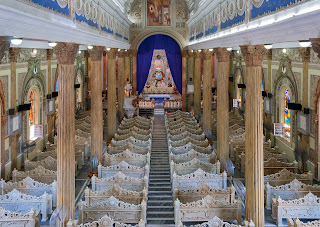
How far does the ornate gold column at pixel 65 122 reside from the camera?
9.63m

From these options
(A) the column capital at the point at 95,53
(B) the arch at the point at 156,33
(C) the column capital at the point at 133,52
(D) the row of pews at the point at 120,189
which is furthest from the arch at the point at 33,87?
(B) the arch at the point at 156,33

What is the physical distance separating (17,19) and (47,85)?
14.8m

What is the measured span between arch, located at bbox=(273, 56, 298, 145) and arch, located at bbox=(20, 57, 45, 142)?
11.6m

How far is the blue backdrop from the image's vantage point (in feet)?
100

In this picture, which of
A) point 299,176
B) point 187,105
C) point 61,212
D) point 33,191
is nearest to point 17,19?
point 61,212

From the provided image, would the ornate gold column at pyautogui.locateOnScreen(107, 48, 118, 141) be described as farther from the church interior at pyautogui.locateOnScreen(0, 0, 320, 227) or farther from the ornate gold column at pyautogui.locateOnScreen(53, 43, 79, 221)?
the ornate gold column at pyautogui.locateOnScreen(53, 43, 79, 221)

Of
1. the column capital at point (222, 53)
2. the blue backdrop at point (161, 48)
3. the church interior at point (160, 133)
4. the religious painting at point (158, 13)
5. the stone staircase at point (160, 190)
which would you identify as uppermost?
the religious painting at point (158, 13)

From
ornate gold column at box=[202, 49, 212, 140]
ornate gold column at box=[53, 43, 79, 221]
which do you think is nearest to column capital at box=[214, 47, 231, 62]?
ornate gold column at box=[202, 49, 212, 140]

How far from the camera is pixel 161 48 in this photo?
30.6 m

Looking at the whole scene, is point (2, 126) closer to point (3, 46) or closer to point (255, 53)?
point (255, 53)

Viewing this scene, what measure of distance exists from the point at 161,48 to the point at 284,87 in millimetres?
13932

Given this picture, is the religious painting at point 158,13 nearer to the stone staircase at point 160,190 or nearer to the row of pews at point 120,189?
the stone staircase at point 160,190

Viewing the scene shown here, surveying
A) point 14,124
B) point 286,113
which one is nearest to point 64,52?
point 14,124

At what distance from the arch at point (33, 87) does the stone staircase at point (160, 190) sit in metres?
5.85
